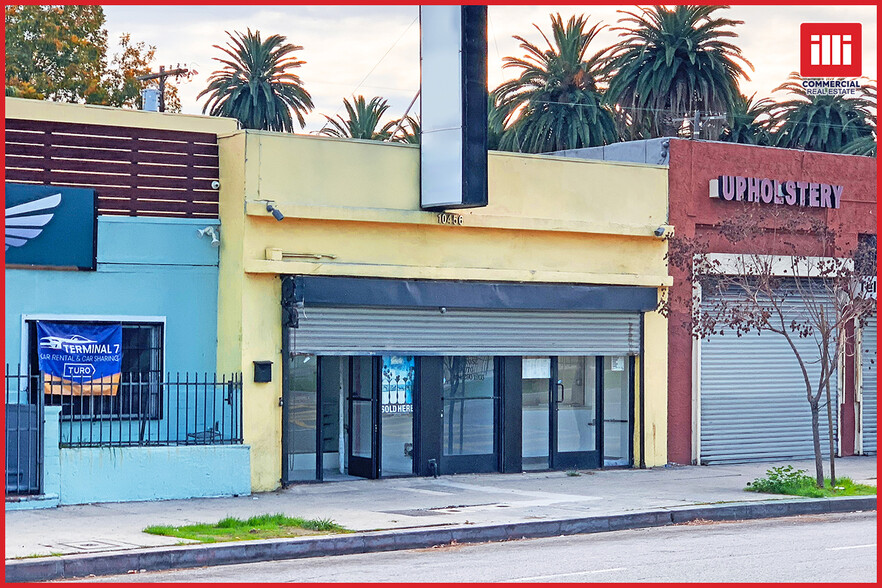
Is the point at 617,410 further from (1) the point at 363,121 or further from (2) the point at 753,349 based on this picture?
(1) the point at 363,121

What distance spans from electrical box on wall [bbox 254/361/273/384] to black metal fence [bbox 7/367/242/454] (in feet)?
0.89

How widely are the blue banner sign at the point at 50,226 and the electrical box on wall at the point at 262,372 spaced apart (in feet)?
8.80

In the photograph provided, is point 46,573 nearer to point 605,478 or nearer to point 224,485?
point 224,485

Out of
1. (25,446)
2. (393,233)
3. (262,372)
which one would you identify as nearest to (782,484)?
(393,233)

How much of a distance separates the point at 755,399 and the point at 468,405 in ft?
19.6

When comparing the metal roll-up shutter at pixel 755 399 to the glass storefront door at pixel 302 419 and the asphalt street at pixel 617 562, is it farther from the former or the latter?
the asphalt street at pixel 617 562

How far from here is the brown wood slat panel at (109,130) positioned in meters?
18.1

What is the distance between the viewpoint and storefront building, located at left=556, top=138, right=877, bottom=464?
22984 mm

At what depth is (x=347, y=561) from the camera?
1343 centimetres

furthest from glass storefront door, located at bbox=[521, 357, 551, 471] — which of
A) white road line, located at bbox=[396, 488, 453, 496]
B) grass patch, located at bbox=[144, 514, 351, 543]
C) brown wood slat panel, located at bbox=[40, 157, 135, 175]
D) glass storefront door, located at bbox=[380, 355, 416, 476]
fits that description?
brown wood slat panel, located at bbox=[40, 157, 135, 175]

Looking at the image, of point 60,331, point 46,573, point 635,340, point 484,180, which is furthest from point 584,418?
point 46,573

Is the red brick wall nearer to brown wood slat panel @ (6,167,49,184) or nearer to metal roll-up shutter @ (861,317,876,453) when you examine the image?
metal roll-up shutter @ (861,317,876,453)

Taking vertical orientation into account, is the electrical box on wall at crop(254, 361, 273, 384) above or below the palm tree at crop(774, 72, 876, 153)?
below

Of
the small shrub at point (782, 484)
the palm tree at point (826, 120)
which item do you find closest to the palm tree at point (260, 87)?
the palm tree at point (826, 120)
